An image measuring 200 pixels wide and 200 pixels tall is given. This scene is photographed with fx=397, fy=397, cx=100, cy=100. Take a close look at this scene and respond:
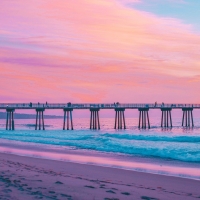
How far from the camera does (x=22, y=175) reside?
1072 centimetres

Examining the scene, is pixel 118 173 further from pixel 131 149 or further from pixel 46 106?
pixel 46 106

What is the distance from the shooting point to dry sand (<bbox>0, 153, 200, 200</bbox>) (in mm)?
8234

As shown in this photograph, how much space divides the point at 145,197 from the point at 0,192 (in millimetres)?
2979

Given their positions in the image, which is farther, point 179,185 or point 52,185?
point 179,185

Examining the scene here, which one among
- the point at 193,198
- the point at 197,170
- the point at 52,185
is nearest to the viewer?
the point at 193,198

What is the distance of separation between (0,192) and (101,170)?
17.4ft

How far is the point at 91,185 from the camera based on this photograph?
9.59 meters

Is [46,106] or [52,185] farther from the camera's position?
[46,106]

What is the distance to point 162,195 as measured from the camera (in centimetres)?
871

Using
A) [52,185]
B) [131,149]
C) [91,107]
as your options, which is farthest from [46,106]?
[52,185]

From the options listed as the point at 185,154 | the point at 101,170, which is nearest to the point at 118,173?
the point at 101,170

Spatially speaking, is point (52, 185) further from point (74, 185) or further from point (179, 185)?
point (179, 185)

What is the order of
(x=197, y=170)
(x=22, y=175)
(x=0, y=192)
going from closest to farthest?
1. (x=0, y=192)
2. (x=22, y=175)
3. (x=197, y=170)

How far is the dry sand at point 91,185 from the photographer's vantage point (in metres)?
8.23
